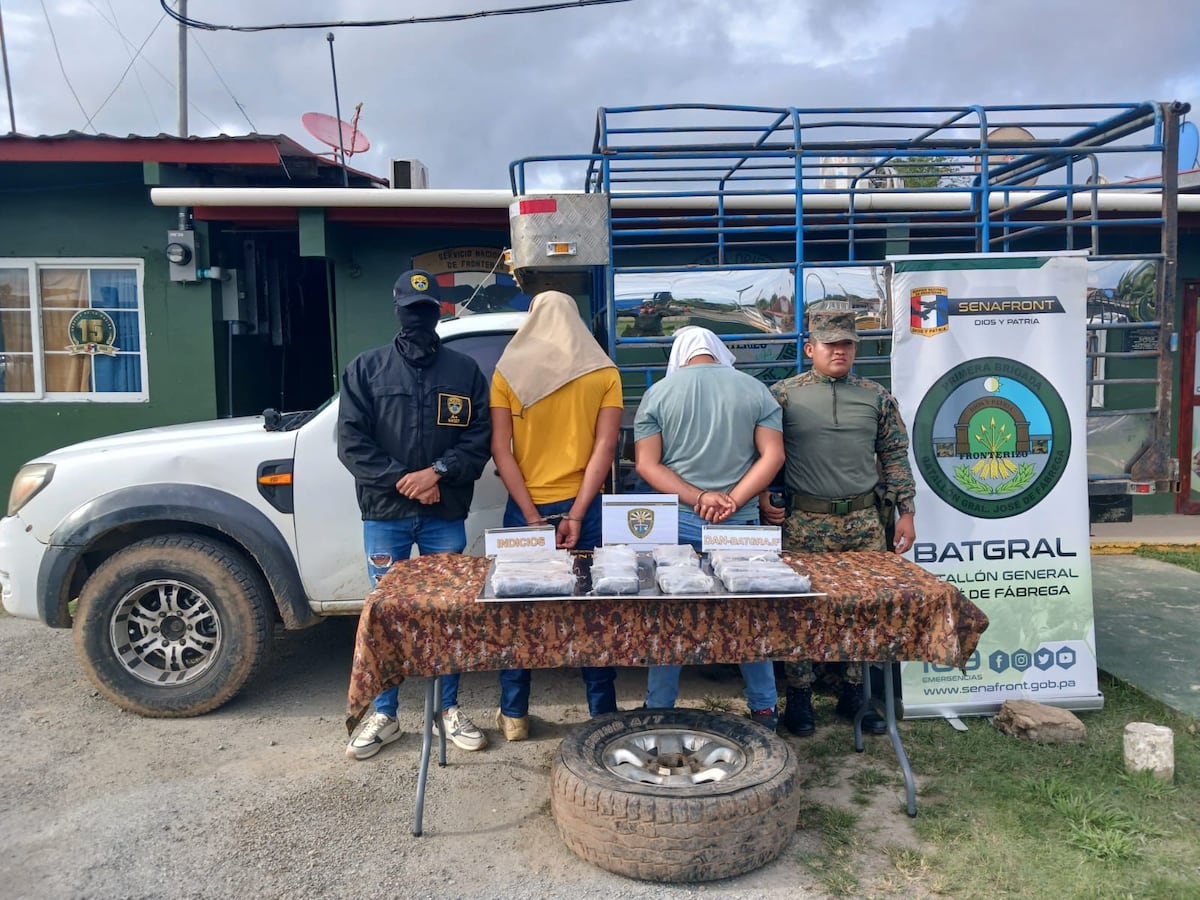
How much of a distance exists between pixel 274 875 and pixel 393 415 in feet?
5.55

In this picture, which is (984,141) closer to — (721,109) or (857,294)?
(857,294)

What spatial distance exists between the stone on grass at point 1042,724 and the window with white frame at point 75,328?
734 centimetres

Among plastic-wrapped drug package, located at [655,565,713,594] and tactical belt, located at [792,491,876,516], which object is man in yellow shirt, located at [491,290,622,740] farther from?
tactical belt, located at [792,491,876,516]

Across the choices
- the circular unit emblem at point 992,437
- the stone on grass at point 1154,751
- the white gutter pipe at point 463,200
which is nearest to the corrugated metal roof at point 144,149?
the white gutter pipe at point 463,200

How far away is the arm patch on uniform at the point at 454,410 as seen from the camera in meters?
3.56

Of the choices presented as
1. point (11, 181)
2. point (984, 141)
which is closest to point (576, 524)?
point (984, 141)

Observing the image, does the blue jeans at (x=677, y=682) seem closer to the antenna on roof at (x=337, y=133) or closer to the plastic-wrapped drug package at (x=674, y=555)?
the plastic-wrapped drug package at (x=674, y=555)

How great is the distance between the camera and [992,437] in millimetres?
4027

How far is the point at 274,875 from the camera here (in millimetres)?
2863

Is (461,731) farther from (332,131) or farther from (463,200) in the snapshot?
(332,131)


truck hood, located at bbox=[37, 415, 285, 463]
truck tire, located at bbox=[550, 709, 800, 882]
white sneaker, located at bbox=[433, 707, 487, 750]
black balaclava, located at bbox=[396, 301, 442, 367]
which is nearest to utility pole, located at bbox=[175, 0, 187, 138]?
truck hood, located at bbox=[37, 415, 285, 463]

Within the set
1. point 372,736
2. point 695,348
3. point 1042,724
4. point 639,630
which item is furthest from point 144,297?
point 1042,724

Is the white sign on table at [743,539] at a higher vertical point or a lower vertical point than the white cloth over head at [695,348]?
lower

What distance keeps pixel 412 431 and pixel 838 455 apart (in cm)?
178
